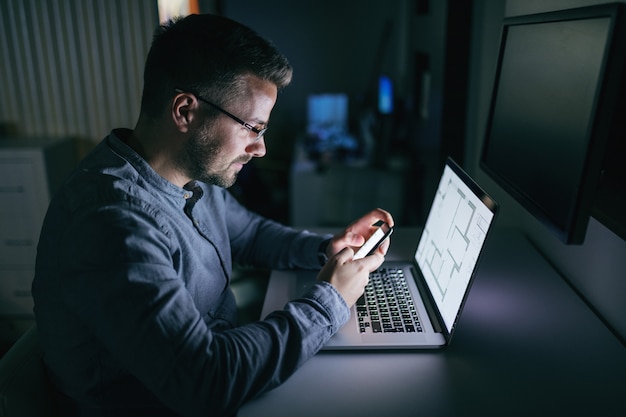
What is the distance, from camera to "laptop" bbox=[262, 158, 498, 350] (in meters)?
1.06

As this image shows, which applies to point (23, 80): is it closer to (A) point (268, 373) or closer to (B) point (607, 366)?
(A) point (268, 373)

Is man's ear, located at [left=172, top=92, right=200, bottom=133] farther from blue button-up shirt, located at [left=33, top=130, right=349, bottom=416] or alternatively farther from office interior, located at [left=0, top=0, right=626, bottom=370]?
office interior, located at [left=0, top=0, right=626, bottom=370]

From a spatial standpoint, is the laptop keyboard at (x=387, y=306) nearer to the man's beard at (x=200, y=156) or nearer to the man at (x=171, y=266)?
the man at (x=171, y=266)

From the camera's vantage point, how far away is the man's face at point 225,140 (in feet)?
3.77

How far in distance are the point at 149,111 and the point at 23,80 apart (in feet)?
6.72

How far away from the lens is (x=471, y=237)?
1.07 m

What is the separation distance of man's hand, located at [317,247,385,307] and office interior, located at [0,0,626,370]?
52 cm

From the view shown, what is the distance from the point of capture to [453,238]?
46.4 inches

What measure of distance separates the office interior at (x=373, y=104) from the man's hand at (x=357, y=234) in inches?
18.9

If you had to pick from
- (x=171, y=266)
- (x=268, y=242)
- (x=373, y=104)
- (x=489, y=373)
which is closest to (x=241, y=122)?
Answer: (x=171, y=266)

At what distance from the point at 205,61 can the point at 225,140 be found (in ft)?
0.56

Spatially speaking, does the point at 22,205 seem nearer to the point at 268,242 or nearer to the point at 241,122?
the point at 268,242

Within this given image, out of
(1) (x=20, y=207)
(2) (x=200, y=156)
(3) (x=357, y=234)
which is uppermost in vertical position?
(2) (x=200, y=156)

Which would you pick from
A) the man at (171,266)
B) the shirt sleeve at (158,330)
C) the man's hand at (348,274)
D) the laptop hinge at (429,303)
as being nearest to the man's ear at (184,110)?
the man at (171,266)
